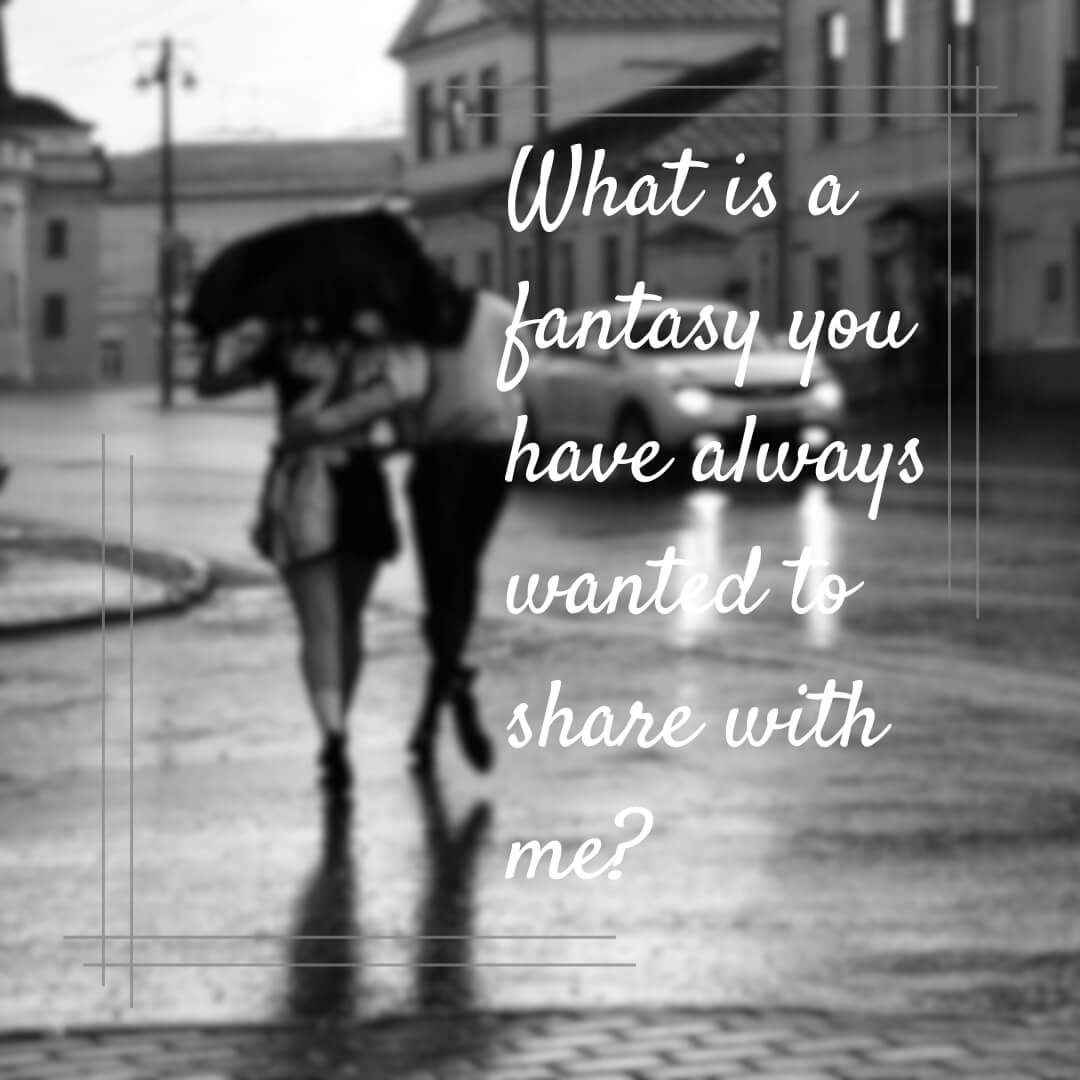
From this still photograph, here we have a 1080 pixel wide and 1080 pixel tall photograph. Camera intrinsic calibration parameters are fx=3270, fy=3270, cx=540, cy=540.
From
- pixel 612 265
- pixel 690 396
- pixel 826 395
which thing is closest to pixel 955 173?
pixel 612 265

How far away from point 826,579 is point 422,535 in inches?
303

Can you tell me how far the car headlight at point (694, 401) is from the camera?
29.3 metres

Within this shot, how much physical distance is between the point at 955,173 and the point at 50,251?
258 feet

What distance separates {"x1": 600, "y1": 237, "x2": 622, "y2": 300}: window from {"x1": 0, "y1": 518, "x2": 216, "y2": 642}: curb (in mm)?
39803

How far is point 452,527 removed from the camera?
34.6 ft

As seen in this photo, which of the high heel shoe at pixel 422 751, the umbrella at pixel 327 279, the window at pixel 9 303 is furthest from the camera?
the window at pixel 9 303

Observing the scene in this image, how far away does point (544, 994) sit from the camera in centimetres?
666

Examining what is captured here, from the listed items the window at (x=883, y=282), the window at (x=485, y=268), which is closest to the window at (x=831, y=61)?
the window at (x=883, y=282)

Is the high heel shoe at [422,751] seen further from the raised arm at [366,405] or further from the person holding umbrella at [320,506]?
the raised arm at [366,405]

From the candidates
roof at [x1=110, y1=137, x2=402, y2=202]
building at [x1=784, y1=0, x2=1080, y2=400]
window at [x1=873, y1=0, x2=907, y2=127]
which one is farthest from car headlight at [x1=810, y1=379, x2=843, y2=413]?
roof at [x1=110, y1=137, x2=402, y2=202]

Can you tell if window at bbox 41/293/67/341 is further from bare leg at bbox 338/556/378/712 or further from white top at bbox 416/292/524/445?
bare leg at bbox 338/556/378/712

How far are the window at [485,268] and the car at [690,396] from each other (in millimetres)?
39339

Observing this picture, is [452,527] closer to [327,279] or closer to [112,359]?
[327,279]

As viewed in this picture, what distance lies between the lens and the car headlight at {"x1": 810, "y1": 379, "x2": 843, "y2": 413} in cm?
2923
